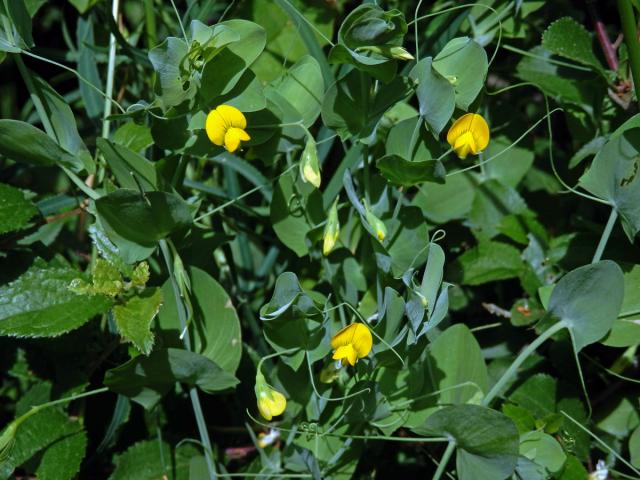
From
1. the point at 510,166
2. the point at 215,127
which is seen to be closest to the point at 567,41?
the point at 510,166

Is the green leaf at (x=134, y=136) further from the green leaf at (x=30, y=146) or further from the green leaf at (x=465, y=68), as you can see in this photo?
the green leaf at (x=465, y=68)

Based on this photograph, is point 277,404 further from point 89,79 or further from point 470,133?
point 89,79

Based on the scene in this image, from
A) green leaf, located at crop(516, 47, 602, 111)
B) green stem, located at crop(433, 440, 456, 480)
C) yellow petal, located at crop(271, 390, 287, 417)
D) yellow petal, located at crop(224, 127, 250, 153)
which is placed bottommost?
green stem, located at crop(433, 440, 456, 480)

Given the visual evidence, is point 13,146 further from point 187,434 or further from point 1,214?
point 187,434

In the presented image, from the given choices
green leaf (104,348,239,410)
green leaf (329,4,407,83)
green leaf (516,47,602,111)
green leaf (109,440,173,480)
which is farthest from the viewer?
green leaf (516,47,602,111)

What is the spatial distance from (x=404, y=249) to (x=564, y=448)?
310 mm

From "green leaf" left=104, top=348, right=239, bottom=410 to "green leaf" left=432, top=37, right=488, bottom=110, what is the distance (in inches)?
16.3

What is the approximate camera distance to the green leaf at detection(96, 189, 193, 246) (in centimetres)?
83

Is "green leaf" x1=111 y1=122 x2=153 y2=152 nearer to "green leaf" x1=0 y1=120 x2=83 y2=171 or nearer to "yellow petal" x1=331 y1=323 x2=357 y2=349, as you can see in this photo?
"green leaf" x1=0 y1=120 x2=83 y2=171

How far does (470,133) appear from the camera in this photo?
81 centimetres

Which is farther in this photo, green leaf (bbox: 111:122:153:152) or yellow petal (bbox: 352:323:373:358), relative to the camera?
green leaf (bbox: 111:122:153:152)

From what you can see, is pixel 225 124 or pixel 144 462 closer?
pixel 225 124

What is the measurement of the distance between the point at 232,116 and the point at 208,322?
0.91 feet

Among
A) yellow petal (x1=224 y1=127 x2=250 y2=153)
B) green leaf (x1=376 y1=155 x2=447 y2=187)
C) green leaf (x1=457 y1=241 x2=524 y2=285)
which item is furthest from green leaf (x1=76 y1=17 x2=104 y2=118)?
green leaf (x1=457 y1=241 x2=524 y2=285)
